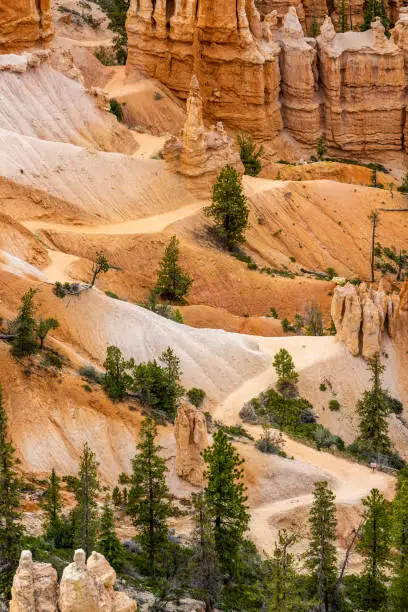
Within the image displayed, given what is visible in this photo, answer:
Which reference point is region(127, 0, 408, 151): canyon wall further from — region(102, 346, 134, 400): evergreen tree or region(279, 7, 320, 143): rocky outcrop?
region(102, 346, 134, 400): evergreen tree

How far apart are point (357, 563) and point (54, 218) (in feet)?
117

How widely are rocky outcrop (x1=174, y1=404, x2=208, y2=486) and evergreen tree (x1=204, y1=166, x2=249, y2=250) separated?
32.2 m

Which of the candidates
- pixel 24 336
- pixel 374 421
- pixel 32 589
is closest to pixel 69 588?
pixel 32 589

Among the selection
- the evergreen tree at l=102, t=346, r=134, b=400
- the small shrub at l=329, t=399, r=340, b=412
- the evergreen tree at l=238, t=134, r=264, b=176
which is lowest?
the small shrub at l=329, t=399, r=340, b=412

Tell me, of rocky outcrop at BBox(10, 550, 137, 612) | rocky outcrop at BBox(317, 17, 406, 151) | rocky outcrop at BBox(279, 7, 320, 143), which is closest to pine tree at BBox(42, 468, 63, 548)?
rocky outcrop at BBox(10, 550, 137, 612)

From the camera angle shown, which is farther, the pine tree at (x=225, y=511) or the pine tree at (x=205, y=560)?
the pine tree at (x=225, y=511)

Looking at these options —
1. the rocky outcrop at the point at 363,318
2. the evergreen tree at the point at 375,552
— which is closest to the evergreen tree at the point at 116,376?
the evergreen tree at the point at 375,552

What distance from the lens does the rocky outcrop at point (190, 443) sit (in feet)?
124

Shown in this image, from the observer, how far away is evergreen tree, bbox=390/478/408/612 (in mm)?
30359

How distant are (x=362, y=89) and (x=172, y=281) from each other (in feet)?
138

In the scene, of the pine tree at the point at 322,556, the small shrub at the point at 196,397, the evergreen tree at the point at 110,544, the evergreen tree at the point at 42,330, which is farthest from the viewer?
the small shrub at the point at 196,397

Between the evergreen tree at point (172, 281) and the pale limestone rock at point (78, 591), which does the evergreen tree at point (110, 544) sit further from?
the evergreen tree at point (172, 281)

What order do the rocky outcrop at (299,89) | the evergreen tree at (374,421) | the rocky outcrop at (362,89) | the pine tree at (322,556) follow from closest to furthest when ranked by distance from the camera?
the pine tree at (322,556) → the evergreen tree at (374,421) → the rocky outcrop at (299,89) → the rocky outcrop at (362,89)

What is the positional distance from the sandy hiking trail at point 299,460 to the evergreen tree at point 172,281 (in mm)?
8889
